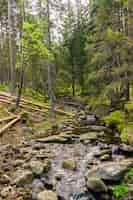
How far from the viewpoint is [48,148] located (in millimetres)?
10211

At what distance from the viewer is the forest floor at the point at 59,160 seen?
610cm

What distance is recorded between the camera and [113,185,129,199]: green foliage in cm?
566

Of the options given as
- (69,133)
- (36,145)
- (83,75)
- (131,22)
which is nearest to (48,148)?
(36,145)

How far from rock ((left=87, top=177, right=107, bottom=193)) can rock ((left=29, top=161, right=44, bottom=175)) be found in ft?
5.42

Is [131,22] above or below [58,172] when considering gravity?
above

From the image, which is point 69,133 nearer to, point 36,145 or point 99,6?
point 36,145

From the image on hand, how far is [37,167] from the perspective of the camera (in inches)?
295

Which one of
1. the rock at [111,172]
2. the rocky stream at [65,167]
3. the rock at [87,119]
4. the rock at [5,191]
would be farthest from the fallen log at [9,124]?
the rock at [111,172]

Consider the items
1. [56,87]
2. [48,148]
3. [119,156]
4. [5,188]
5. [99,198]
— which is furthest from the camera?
[56,87]

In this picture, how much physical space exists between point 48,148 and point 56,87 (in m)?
17.4

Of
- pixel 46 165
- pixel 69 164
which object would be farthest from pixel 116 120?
pixel 46 165

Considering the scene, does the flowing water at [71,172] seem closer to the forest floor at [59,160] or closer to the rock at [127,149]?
the forest floor at [59,160]

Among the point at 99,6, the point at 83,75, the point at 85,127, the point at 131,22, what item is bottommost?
the point at 85,127

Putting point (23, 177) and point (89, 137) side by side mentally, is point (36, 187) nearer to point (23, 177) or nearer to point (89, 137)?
point (23, 177)
